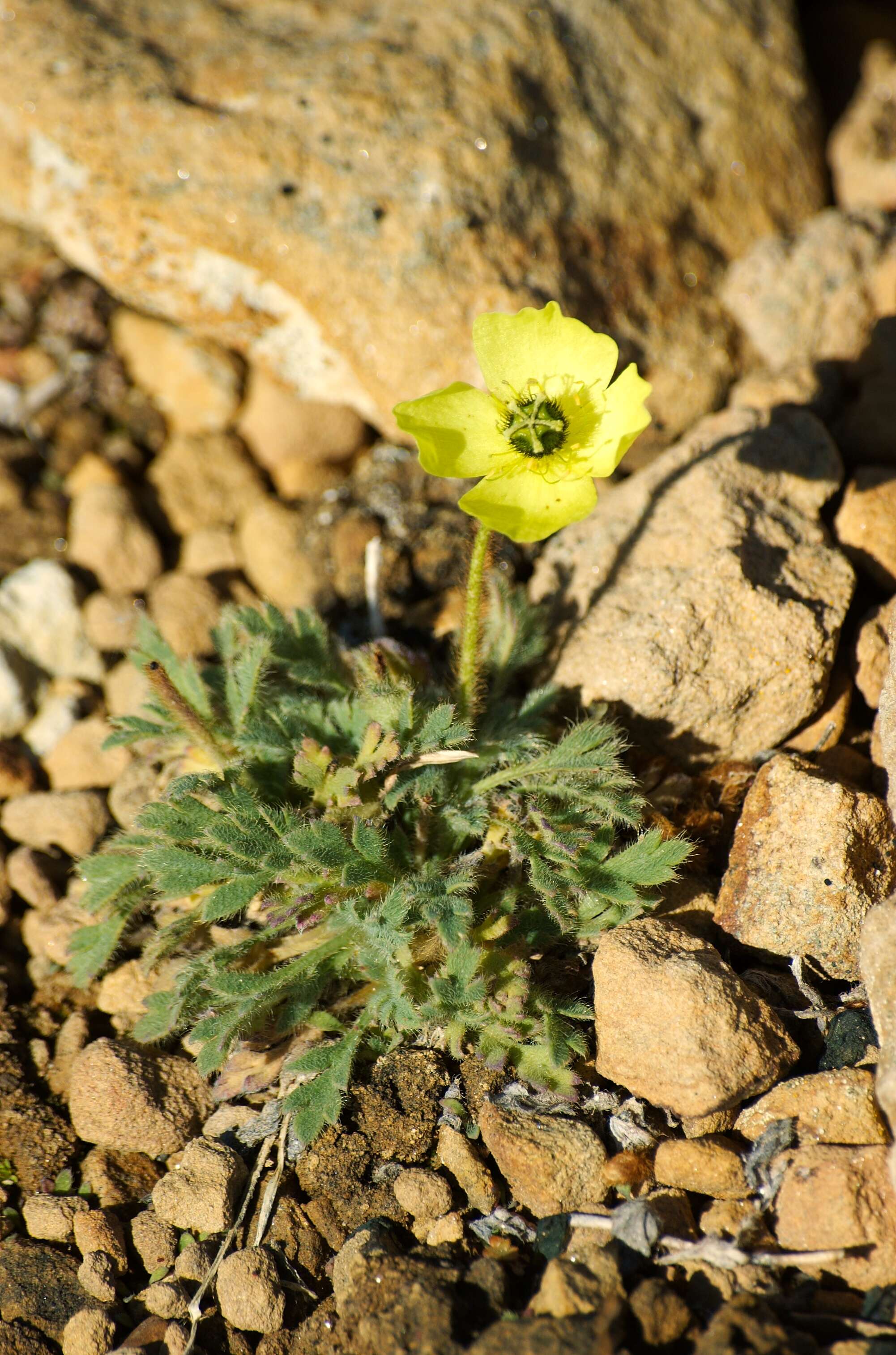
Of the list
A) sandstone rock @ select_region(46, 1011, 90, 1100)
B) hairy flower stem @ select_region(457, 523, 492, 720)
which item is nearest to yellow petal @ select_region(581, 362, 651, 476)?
hairy flower stem @ select_region(457, 523, 492, 720)

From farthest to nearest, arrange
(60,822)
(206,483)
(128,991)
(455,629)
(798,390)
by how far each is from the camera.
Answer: (206,483)
(798,390)
(455,629)
(60,822)
(128,991)

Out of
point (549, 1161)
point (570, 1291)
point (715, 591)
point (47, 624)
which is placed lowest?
point (47, 624)

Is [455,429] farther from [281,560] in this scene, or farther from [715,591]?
[281,560]

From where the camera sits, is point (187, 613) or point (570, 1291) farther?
point (187, 613)

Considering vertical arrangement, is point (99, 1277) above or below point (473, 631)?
below

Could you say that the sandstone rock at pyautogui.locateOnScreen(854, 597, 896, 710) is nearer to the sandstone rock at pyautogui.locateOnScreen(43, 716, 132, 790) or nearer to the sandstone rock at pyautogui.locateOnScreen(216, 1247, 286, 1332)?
the sandstone rock at pyautogui.locateOnScreen(216, 1247, 286, 1332)

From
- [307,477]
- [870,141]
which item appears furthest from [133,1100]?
[870,141]

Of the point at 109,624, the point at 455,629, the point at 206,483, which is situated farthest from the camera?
the point at 206,483
